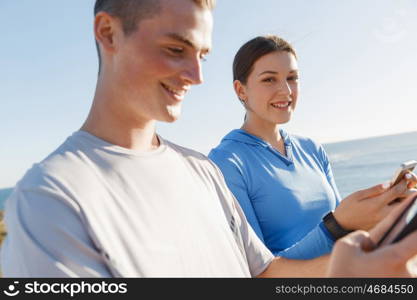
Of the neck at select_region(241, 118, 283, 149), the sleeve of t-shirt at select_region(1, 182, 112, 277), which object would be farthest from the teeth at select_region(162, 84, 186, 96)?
the neck at select_region(241, 118, 283, 149)

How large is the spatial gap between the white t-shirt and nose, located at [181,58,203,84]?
0.34m

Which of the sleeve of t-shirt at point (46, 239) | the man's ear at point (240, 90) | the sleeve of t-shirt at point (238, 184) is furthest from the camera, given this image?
the man's ear at point (240, 90)

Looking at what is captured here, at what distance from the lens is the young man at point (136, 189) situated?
3.71 ft

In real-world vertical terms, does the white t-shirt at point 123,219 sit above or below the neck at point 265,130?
below

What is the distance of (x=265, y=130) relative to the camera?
2.97 meters

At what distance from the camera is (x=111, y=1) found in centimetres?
160

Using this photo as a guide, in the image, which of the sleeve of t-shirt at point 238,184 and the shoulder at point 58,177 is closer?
the shoulder at point 58,177

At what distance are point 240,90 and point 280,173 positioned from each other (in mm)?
852

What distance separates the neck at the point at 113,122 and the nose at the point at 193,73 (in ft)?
0.86

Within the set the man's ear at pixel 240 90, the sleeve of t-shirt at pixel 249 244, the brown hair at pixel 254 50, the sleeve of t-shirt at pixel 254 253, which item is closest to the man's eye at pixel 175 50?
the sleeve of t-shirt at pixel 249 244

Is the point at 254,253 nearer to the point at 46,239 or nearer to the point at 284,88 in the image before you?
the point at 46,239

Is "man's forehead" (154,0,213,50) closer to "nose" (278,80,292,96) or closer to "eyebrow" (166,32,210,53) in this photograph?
"eyebrow" (166,32,210,53)

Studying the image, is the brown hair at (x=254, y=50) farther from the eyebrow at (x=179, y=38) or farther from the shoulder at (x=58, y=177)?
the shoulder at (x=58, y=177)

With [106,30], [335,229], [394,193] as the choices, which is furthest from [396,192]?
[106,30]
